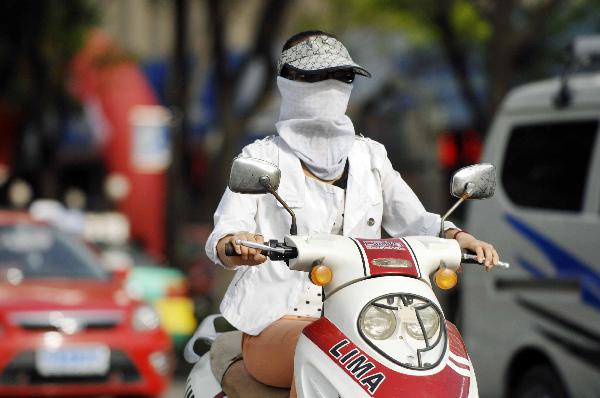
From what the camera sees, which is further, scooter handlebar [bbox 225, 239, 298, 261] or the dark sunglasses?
the dark sunglasses

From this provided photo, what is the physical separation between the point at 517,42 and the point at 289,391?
13802mm

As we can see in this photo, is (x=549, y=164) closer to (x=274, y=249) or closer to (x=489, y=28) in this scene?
(x=274, y=249)

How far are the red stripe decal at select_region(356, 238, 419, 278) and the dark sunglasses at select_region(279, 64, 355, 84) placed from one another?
0.64 meters

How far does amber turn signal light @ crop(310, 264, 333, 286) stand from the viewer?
11.6ft

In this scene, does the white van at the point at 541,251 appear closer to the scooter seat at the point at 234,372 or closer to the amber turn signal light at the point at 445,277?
the scooter seat at the point at 234,372

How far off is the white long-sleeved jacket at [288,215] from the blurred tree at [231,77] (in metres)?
12.6

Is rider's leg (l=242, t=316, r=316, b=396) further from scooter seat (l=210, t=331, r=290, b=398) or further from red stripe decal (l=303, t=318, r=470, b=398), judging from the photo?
red stripe decal (l=303, t=318, r=470, b=398)

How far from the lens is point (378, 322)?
11.2 ft

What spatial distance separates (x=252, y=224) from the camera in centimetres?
409

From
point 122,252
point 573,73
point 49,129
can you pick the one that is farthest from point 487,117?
point 49,129

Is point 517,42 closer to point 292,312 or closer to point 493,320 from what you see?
point 493,320

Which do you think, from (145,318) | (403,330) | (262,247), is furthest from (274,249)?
(145,318)

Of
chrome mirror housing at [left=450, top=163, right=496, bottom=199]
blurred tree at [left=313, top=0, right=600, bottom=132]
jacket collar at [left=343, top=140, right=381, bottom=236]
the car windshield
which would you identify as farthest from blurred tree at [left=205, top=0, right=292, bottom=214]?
chrome mirror housing at [left=450, top=163, right=496, bottom=199]

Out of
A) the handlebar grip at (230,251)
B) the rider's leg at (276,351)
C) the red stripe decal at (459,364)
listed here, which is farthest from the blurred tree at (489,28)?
the red stripe decal at (459,364)
